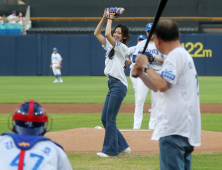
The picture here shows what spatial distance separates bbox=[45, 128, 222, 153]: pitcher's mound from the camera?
21.5 ft

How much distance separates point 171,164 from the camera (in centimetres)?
312

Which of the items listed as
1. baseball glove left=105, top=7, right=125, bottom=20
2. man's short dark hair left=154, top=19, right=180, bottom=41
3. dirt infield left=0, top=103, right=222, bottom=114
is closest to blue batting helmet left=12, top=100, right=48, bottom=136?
man's short dark hair left=154, top=19, right=180, bottom=41

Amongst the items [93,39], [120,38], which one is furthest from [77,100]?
[93,39]

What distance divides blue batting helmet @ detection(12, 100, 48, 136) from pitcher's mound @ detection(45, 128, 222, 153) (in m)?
4.10

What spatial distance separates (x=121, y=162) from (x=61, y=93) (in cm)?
1200

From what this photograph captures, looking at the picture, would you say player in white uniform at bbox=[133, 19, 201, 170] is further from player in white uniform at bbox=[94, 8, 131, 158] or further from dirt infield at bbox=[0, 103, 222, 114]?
dirt infield at bbox=[0, 103, 222, 114]

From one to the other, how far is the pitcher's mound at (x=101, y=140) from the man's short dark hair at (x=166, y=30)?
3560 mm

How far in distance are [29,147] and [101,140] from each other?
16.5 ft

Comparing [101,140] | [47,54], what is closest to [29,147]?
[101,140]

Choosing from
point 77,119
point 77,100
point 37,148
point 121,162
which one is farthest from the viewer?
point 77,100

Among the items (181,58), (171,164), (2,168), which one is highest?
(181,58)

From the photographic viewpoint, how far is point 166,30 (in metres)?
3.13

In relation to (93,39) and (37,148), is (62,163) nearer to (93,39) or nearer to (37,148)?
(37,148)

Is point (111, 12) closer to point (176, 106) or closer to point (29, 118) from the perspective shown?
point (176, 106)
